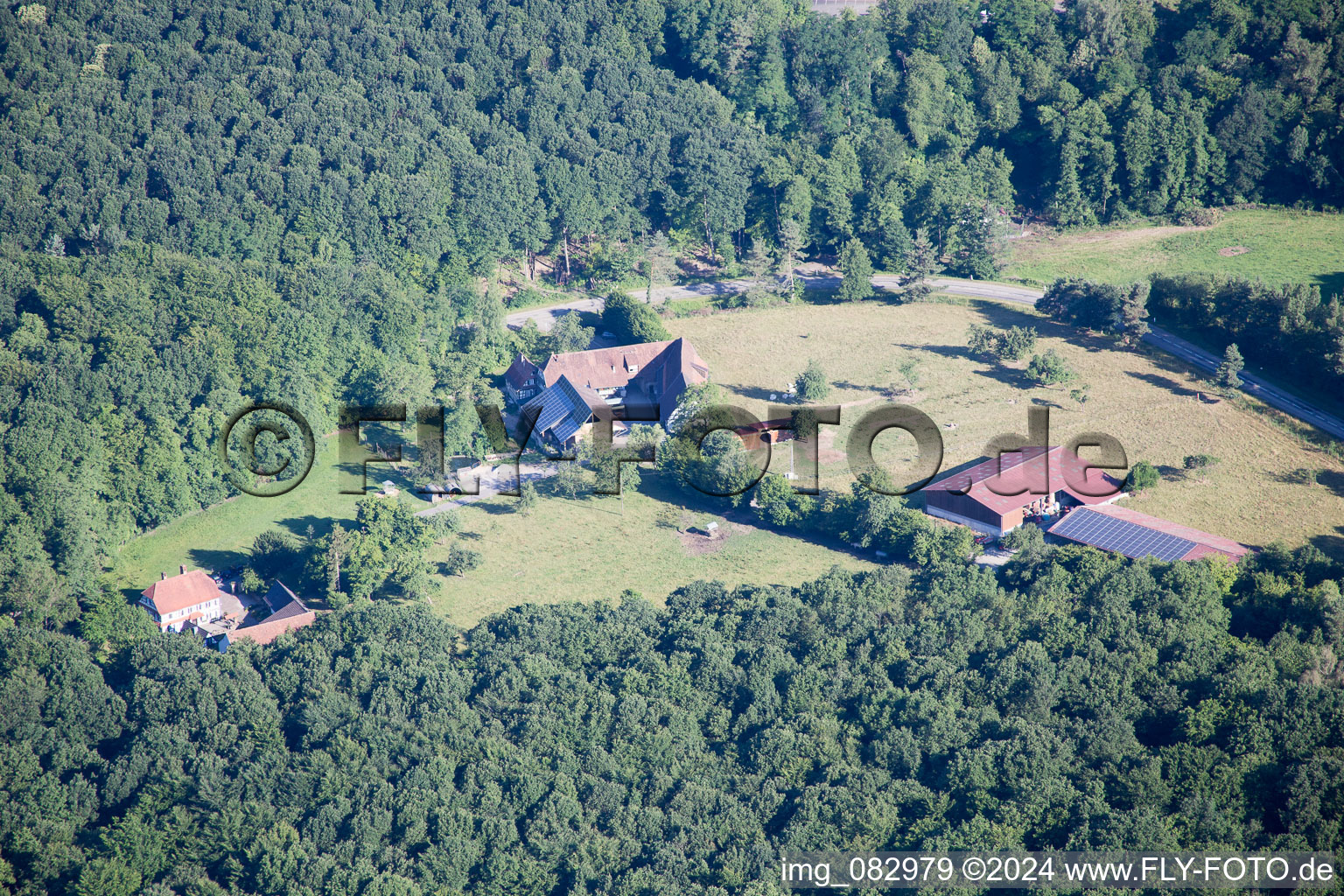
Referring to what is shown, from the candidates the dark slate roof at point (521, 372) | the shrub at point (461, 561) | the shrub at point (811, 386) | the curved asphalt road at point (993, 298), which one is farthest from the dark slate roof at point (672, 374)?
the shrub at point (461, 561)

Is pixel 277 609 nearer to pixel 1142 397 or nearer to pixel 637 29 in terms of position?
pixel 1142 397

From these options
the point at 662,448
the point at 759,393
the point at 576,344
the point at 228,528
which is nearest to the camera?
the point at 228,528

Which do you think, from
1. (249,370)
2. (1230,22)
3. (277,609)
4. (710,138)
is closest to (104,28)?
(249,370)

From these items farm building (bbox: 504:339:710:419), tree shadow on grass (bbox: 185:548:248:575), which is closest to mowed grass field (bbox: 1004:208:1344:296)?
farm building (bbox: 504:339:710:419)

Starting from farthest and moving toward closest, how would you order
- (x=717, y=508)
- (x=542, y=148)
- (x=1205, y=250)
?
(x=542, y=148) → (x=1205, y=250) → (x=717, y=508)

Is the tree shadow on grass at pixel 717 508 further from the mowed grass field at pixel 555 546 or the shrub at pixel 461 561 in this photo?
the shrub at pixel 461 561

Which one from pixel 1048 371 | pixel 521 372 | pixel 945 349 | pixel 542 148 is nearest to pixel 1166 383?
pixel 1048 371

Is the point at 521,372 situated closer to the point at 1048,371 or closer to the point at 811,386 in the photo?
the point at 811,386
